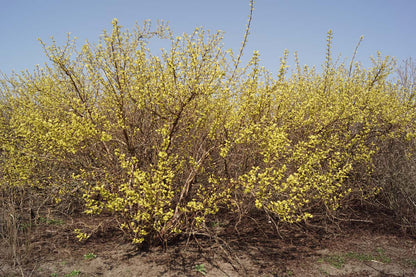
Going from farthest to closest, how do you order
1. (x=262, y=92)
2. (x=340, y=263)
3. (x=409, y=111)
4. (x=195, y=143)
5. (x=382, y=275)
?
(x=409, y=111), (x=195, y=143), (x=262, y=92), (x=340, y=263), (x=382, y=275)

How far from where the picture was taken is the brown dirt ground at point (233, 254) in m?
3.96

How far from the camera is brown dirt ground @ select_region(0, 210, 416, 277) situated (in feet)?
13.0

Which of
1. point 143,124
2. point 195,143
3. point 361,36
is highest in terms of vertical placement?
point 361,36

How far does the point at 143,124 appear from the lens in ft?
16.7

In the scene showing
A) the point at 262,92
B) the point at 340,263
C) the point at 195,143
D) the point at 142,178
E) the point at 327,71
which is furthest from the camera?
the point at 327,71

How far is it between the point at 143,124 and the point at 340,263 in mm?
3648

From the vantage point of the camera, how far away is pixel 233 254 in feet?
14.4

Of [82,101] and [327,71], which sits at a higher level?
[327,71]

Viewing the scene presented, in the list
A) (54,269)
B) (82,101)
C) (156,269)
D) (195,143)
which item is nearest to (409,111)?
(195,143)

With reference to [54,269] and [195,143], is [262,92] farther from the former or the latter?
[54,269]

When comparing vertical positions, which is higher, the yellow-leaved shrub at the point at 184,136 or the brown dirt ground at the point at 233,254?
the yellow-leaved shrub at the point at 184,136

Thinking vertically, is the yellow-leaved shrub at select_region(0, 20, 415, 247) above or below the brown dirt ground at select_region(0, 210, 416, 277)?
above

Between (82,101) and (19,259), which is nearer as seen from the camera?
(19,259)

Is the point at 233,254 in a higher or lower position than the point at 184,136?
lower
